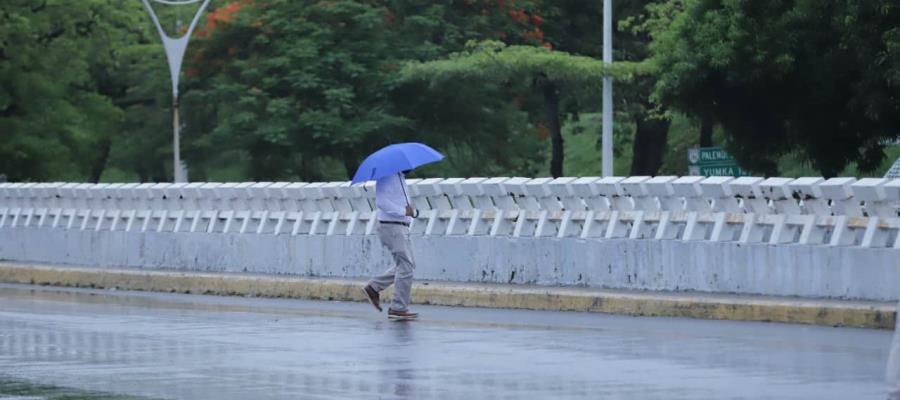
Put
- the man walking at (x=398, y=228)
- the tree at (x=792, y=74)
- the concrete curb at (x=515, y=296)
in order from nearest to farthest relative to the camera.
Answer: the concrete curb at (x=515, y=296)
the man walking at (x=398, y=228)
the tree at (x=792, y=74)

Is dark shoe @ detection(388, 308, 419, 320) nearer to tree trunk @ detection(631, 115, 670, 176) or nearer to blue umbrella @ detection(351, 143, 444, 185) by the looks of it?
blue umbrella @ detection(351, 143, 444, 185)

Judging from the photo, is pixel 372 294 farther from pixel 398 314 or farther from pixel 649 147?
pixel 649 147

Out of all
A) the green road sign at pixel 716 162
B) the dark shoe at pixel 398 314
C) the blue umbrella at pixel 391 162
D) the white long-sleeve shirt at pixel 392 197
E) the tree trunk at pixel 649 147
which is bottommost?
the tree trunk at pixel 649 147

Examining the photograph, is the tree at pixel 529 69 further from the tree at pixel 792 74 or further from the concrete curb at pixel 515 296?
the concrete curb at pixel 515 296

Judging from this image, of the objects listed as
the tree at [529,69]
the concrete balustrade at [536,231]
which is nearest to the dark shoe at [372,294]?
the concrete balustrade at [536,231]

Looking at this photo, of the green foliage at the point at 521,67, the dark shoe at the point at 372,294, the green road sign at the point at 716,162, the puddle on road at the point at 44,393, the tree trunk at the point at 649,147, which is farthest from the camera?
the tree trunk at the point at 649,147

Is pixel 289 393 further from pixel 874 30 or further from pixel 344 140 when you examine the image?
pixel 344 140

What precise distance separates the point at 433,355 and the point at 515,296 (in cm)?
589

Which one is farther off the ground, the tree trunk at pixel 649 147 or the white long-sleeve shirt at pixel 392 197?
the white long-sleeve shirt at pixel 392 197

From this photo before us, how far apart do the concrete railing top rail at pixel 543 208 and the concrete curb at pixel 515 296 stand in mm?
791

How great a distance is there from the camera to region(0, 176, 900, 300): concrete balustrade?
57.9ft

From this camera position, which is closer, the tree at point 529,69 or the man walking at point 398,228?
the man walking at point 398,228

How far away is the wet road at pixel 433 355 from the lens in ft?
37.2

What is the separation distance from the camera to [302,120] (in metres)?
49.4
